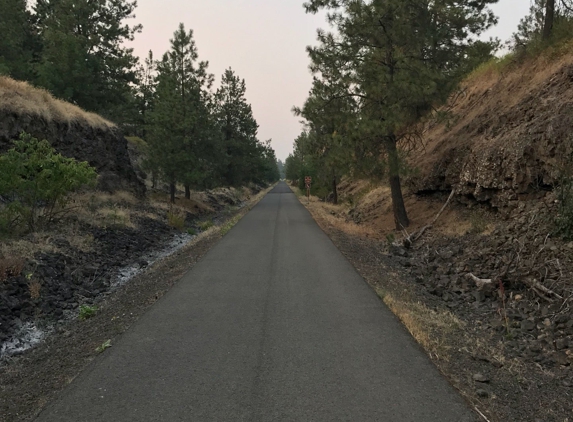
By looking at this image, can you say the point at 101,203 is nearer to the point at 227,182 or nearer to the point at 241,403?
the point at 241,403

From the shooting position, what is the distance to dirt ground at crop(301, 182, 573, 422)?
4359 millimetres

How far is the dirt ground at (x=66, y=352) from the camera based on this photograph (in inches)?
178

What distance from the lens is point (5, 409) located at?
4.36m

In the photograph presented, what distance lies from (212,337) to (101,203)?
16850mm

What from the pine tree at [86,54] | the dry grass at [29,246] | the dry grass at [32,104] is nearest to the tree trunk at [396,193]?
the dry grass at [29,246]

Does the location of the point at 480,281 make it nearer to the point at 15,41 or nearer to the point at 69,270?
the point at 69,270

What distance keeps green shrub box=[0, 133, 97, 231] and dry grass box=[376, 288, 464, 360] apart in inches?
417

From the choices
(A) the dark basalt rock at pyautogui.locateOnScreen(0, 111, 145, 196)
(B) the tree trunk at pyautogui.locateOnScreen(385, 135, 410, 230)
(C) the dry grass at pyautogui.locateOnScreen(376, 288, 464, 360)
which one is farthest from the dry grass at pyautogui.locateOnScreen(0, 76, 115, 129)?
(C) the dry grass at pyautogui.locateOnScreen(376, 288, 464, 360)

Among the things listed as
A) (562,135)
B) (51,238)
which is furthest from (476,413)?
(51,238)

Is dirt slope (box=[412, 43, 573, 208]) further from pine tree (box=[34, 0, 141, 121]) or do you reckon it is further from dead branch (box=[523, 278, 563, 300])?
pine tree (box=[34, 0, 141, 121])

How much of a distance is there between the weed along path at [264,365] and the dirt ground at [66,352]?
28cm

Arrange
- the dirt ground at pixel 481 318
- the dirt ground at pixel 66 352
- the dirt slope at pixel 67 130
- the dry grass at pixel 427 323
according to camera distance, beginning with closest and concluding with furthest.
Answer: the dirt ground at pixel 481 318 → the dirt ground at pixel 66 352 → the dry grass at pixel 427 323 → the dirt slope at pixel 67 130

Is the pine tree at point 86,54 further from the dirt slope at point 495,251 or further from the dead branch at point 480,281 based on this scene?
the dead branch at point 480,281

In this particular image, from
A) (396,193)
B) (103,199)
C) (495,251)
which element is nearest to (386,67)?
(396,193)
